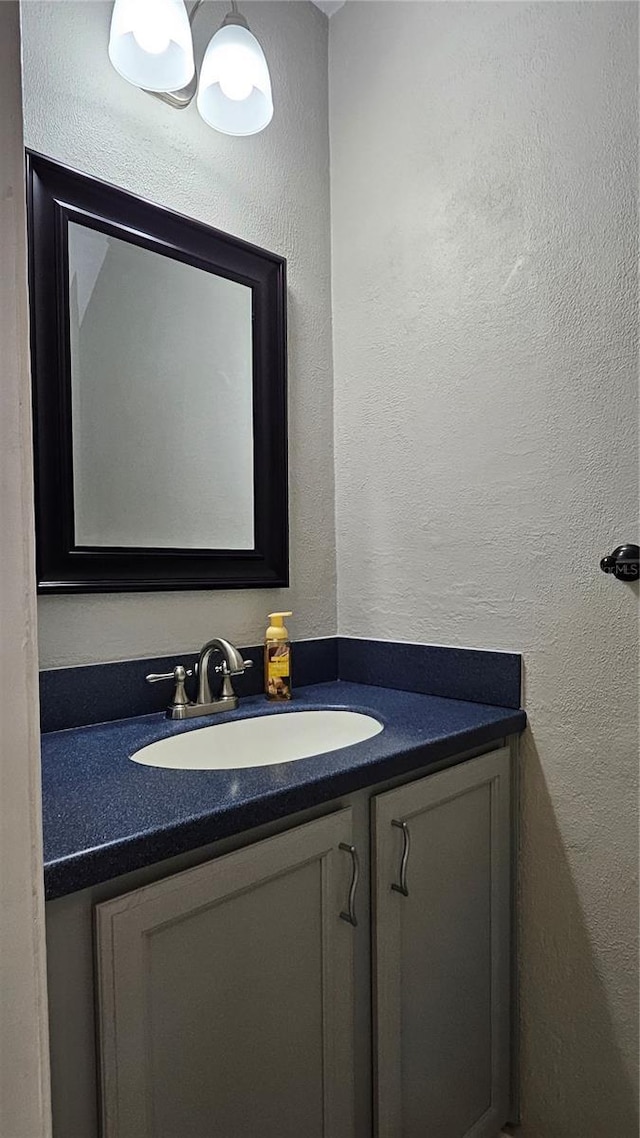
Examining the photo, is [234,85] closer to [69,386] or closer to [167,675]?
[69,386]

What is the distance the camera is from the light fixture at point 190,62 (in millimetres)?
1267

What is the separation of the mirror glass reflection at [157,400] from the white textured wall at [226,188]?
9 cm

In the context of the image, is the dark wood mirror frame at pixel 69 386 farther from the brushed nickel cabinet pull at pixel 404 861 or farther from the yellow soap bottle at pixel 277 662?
the brushed nickel cabinet pull at pixel 404 861

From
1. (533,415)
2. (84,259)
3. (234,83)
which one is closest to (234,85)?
(234,83)

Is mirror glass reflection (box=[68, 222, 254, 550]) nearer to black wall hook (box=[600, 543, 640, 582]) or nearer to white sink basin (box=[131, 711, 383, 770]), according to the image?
white sink basin (box=[131, 711, 383, 770])

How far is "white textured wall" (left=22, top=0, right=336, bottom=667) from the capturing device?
4.12 ft

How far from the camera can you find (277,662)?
1.53 metres

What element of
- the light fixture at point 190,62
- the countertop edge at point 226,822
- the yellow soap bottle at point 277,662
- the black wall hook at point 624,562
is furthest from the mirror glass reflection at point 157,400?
the black wall hook at point 624,562

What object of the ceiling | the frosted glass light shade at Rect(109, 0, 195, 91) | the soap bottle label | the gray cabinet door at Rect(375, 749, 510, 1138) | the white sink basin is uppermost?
the ceiling

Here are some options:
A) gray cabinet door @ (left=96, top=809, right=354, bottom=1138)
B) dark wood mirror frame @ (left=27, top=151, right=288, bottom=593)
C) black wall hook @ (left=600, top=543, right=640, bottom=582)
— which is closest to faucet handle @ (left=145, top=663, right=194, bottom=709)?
dark wood mirror frame @ (left=27, top=151, right=288, bottom=593)

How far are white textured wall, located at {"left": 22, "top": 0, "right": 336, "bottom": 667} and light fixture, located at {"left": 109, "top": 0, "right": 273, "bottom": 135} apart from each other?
54mm

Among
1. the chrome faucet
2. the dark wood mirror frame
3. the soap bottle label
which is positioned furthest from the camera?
the soap bottle label

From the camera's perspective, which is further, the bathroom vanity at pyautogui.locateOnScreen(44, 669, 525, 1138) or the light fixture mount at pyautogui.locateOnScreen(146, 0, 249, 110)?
the light fixture mount at pyautogui.locateOnScreen(146, 0, 249, 110)

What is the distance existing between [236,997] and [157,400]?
3.40ft
